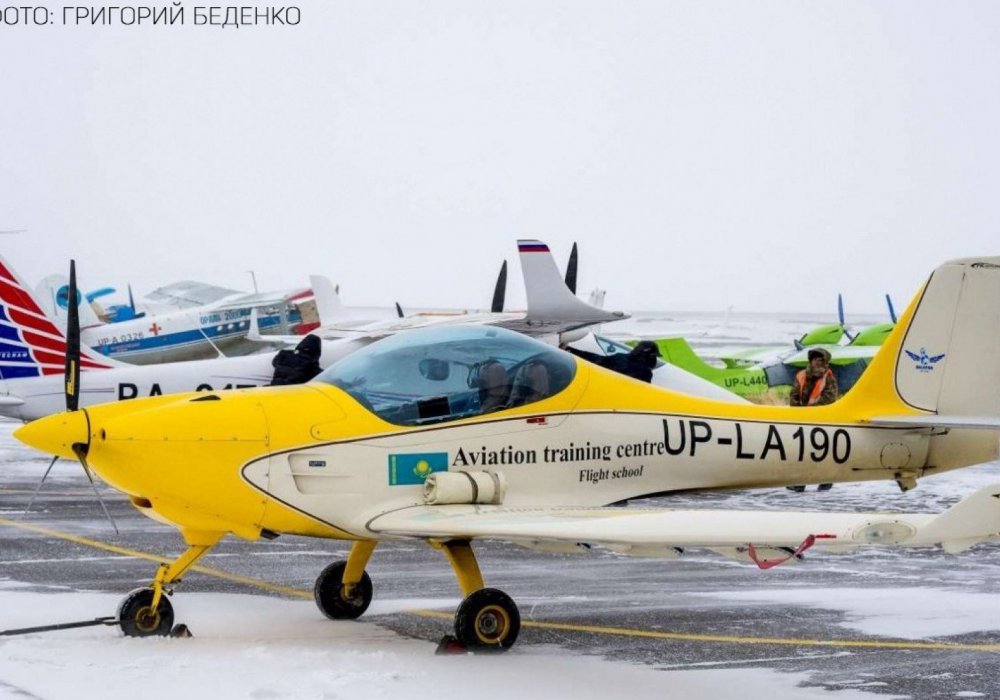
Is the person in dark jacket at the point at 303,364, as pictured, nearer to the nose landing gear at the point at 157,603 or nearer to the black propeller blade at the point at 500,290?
the nose landing gear at the point at 157,603

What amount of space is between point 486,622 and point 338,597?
137cm

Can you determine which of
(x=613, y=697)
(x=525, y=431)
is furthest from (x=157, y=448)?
(x=613, y=697)

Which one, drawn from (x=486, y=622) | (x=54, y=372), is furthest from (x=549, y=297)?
(x=486, y=622)

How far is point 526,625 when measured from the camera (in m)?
8.21

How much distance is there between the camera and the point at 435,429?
25.1 feet

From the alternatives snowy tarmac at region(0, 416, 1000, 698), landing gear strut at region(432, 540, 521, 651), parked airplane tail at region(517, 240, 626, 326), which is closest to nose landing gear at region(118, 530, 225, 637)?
snowy tarmac at region(0, 416, 1000, 698)

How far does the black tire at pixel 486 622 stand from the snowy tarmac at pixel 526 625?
0.38ft

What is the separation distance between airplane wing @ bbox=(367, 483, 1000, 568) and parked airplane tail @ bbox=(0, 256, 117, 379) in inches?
380

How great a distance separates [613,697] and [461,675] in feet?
2.59

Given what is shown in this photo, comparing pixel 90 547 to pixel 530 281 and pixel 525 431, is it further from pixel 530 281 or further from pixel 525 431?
pixel 530 281

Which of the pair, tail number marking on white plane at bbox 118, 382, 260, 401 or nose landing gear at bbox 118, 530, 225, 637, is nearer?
nose landing gear at bbox 118, 530, 225, 637

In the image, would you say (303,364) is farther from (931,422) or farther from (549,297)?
(549,297)

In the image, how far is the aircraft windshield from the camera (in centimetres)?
766

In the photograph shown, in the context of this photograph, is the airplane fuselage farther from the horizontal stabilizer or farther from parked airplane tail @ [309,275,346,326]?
parked airplane tail @ [309,275,346,326]
